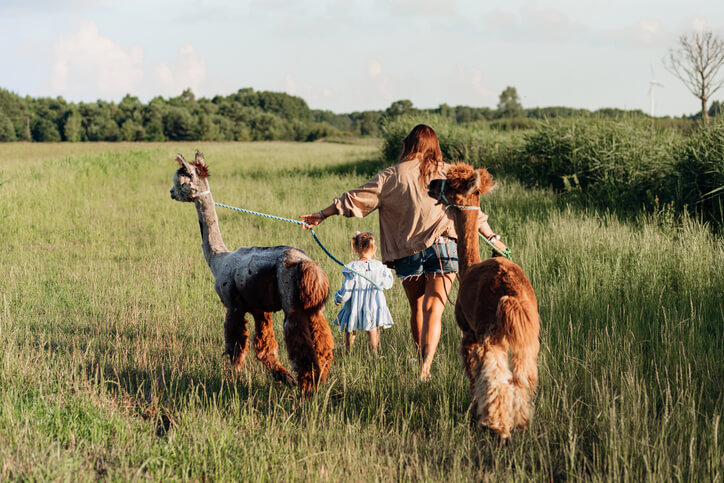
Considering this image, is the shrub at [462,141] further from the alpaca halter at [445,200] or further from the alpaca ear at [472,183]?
the alpaca ear at [472,183]

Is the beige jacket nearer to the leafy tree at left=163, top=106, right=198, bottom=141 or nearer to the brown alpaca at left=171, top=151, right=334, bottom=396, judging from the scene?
the brown alpaca at left=171, top=151, right=334, bottom=396

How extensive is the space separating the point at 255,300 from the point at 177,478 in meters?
1.44

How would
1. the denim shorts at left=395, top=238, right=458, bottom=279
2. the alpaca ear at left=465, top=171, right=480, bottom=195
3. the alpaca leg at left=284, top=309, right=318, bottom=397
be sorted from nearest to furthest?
the alpaca ear at left=465, top=171, right=480, bottom=195 < the alpaca leg at left=284, top=309, right=318, bottom=397 < the denim shorts at left=395, top=238, right=458, bottom=279

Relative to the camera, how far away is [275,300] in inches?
164

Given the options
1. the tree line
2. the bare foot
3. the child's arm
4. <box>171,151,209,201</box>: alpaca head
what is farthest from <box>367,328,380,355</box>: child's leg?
the tree line

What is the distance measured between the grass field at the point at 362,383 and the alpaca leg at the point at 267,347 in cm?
18

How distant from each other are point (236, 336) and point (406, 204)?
76.3 inches

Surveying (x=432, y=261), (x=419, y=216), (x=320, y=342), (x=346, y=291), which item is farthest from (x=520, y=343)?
(x=346, y=291)

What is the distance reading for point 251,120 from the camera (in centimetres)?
10450

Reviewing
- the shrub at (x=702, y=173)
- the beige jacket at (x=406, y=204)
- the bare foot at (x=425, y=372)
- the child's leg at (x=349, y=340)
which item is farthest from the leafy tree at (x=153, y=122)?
the bare foot at (x=425, y=372)

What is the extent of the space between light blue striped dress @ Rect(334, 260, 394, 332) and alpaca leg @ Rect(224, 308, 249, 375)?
55.1 inches

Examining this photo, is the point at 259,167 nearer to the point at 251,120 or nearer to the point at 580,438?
the point at 580,438

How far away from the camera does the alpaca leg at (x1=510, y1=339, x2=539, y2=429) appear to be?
344 centimetres

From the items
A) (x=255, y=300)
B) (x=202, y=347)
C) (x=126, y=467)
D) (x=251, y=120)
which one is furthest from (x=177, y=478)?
(x=251, y=120)
